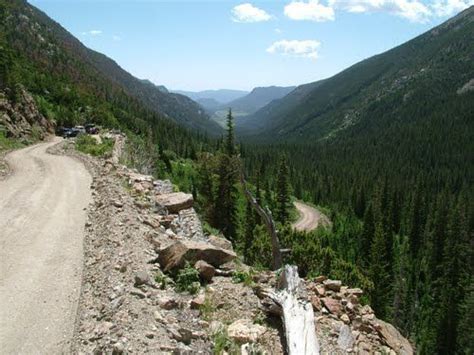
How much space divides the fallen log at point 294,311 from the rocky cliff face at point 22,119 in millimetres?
35360

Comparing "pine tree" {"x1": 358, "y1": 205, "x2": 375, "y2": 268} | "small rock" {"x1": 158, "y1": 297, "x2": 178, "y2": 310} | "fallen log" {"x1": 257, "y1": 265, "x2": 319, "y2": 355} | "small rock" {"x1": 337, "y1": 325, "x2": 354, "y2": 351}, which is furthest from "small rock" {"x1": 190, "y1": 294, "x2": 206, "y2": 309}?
"pine tree" {"x1": 358, "y1": 205, "x2": 375, "y2": 268}

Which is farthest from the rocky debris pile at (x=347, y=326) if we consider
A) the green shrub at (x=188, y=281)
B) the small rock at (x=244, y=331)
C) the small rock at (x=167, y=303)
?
the small rock at (x=167, y=303)

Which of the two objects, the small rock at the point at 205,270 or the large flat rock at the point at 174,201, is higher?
the large flat rock at the point at 174,201

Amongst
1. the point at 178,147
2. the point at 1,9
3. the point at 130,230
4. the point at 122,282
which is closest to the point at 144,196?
the point at 130,230

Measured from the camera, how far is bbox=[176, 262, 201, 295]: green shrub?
1086 centimetres

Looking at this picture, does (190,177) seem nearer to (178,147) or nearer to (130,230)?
(178,147)

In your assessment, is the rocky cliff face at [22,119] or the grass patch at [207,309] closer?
the grass patch at [207,309]

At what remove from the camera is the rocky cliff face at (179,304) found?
843 cm

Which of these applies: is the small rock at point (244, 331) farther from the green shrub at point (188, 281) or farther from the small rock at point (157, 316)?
the green shrub at point (188, 281)

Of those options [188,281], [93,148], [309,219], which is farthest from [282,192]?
[188,281]

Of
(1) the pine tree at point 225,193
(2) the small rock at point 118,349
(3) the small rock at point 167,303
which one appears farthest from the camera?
(1) the pine tree at point 225,193

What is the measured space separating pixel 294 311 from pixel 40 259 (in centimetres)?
722

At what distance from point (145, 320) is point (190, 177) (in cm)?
6680

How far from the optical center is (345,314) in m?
11.2
